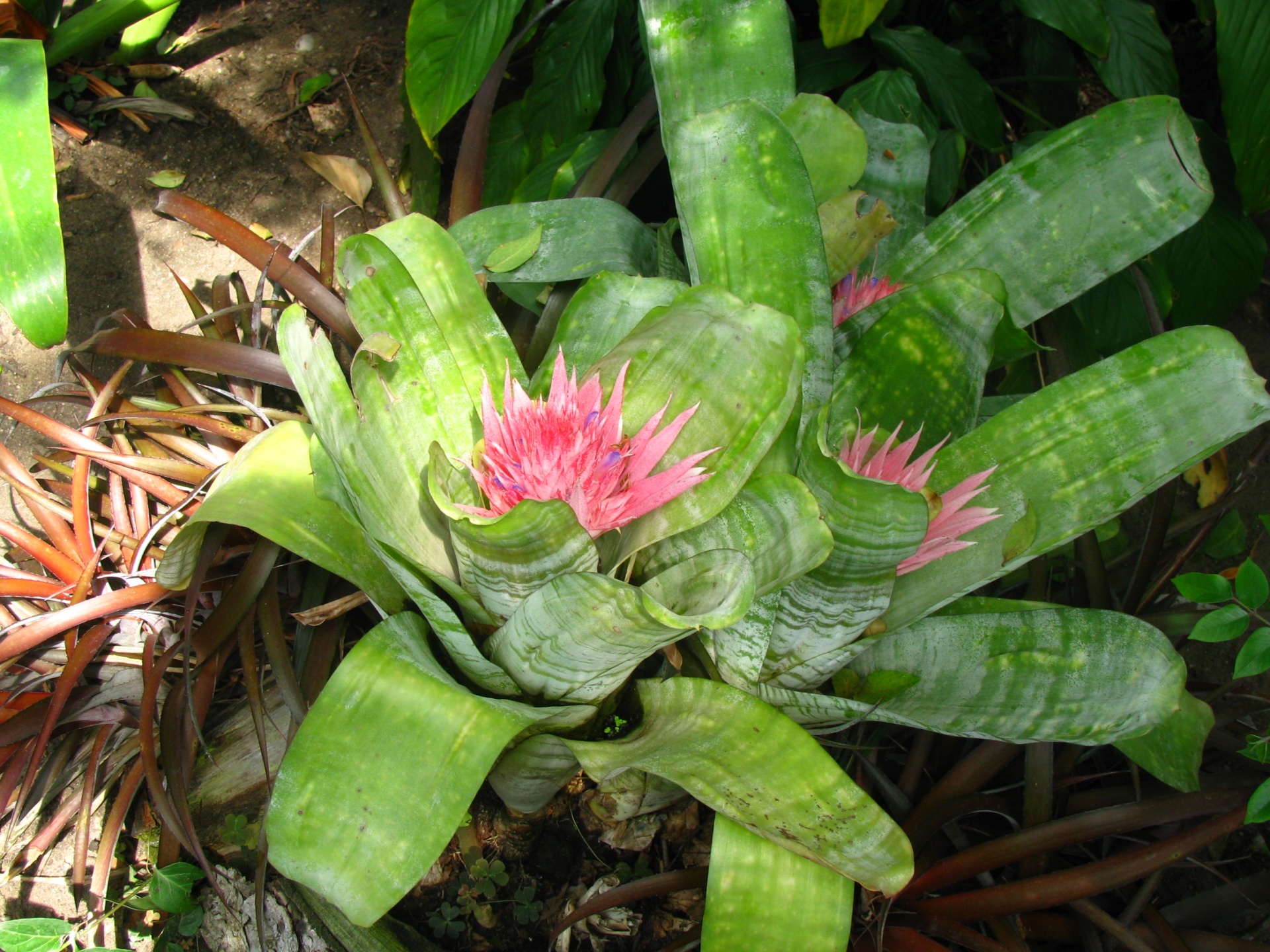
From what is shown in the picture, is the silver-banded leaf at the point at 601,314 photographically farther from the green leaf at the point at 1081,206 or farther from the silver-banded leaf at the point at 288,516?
the green leaf at the point at 1081,206

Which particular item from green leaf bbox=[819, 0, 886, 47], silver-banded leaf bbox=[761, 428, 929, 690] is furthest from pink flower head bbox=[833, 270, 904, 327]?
green leaf bbox=[819, 0, 886, 47]

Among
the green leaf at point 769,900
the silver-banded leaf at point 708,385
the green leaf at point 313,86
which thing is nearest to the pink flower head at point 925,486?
the silver-banded leaf at point 708,385

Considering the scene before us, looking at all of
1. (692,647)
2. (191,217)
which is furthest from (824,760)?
(191,217)

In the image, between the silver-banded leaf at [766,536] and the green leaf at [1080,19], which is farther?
the green leaf at [1080,19]

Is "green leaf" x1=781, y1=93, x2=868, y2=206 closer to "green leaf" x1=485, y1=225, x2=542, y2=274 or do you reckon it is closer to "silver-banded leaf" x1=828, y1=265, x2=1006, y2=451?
"silver-banded leaf" x1=828, y1=265, x2=1006, y2=451

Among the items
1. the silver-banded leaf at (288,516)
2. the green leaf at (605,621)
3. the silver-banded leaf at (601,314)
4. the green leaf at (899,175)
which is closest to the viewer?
the green leaf at (605,621)

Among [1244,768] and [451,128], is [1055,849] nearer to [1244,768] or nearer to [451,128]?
[1244,768]

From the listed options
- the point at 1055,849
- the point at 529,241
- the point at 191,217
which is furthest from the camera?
the point at 191,217
